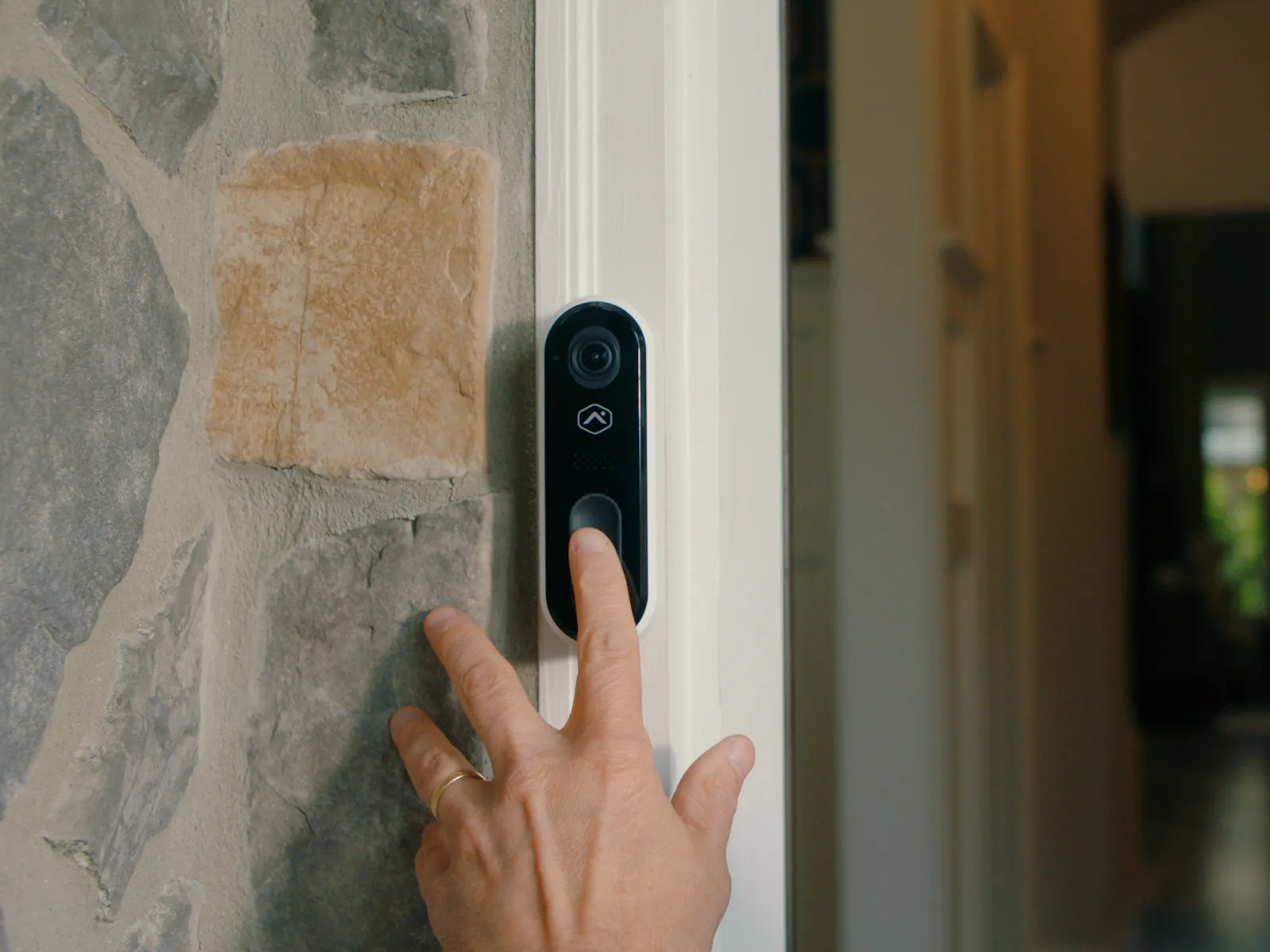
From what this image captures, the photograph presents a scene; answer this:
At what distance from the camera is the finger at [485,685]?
0.46 meters

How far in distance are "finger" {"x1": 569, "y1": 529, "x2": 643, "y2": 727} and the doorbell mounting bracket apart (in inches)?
0.6

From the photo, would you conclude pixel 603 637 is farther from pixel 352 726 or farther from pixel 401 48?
pixel 401 48

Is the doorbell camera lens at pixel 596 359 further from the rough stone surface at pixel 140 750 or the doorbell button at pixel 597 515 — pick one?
the rough stone surface at pixel 140 750

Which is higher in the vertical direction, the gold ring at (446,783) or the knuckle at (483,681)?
the knuckle at (483,681)

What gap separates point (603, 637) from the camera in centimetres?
47

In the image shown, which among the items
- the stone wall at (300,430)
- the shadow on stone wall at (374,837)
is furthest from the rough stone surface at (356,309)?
the shadow on stone wall at (374,837)

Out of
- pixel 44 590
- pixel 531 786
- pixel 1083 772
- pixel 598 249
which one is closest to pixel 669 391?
pixel 598 249

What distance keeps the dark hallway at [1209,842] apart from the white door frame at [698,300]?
269mm

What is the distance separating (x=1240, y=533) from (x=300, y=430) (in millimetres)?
607

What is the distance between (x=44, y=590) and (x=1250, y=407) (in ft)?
2.35

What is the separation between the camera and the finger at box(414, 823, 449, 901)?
1.55 feet

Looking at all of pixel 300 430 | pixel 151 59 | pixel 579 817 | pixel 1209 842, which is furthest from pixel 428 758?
pixel 1209 842

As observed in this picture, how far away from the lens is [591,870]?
42 centimetres

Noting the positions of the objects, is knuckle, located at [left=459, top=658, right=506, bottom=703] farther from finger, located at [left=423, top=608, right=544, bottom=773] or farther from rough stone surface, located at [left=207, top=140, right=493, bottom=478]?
rough stone surface, located at [left=207, top=140, right=493, bottom=478]
